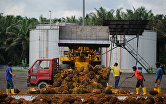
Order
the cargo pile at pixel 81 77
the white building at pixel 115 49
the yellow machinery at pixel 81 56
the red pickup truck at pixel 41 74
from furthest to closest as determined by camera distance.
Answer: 1. the white building at pixel 115 49
2. the yellow machinery at pixel 81 56
3. the red pickup truck at pixel 41 74
4. the cargo pile at pixel 81 77

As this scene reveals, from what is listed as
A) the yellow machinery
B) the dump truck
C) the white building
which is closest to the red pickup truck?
the dump truck

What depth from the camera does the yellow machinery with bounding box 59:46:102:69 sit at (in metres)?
18.5

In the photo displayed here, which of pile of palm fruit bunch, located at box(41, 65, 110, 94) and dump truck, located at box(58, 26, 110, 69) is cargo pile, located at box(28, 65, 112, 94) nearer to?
pile of palm fruit bunch, located at box(41, 65, 110, 94)

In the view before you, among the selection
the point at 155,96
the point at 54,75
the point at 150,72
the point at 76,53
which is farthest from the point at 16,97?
the point at 150,72

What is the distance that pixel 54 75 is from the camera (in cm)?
1462

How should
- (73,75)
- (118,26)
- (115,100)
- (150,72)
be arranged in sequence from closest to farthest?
1. (115,100)
2. (73,75)
3. (118,26)
4. (150,72)

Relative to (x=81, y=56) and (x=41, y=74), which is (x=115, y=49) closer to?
(x=81, y=56)

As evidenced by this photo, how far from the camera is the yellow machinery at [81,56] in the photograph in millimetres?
18484

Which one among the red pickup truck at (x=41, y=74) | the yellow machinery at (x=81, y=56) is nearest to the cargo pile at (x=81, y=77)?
the red pickup truck at (x=41, y=74)

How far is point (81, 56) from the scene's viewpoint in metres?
18.5

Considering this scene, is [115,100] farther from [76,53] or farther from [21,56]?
[21,56]

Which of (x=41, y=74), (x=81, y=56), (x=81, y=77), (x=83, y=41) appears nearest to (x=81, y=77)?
(x=81, y=77)

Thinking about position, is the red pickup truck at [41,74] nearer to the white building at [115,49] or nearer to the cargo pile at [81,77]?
the cargo pile at [81,77]

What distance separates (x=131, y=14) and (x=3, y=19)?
77.8 feet
